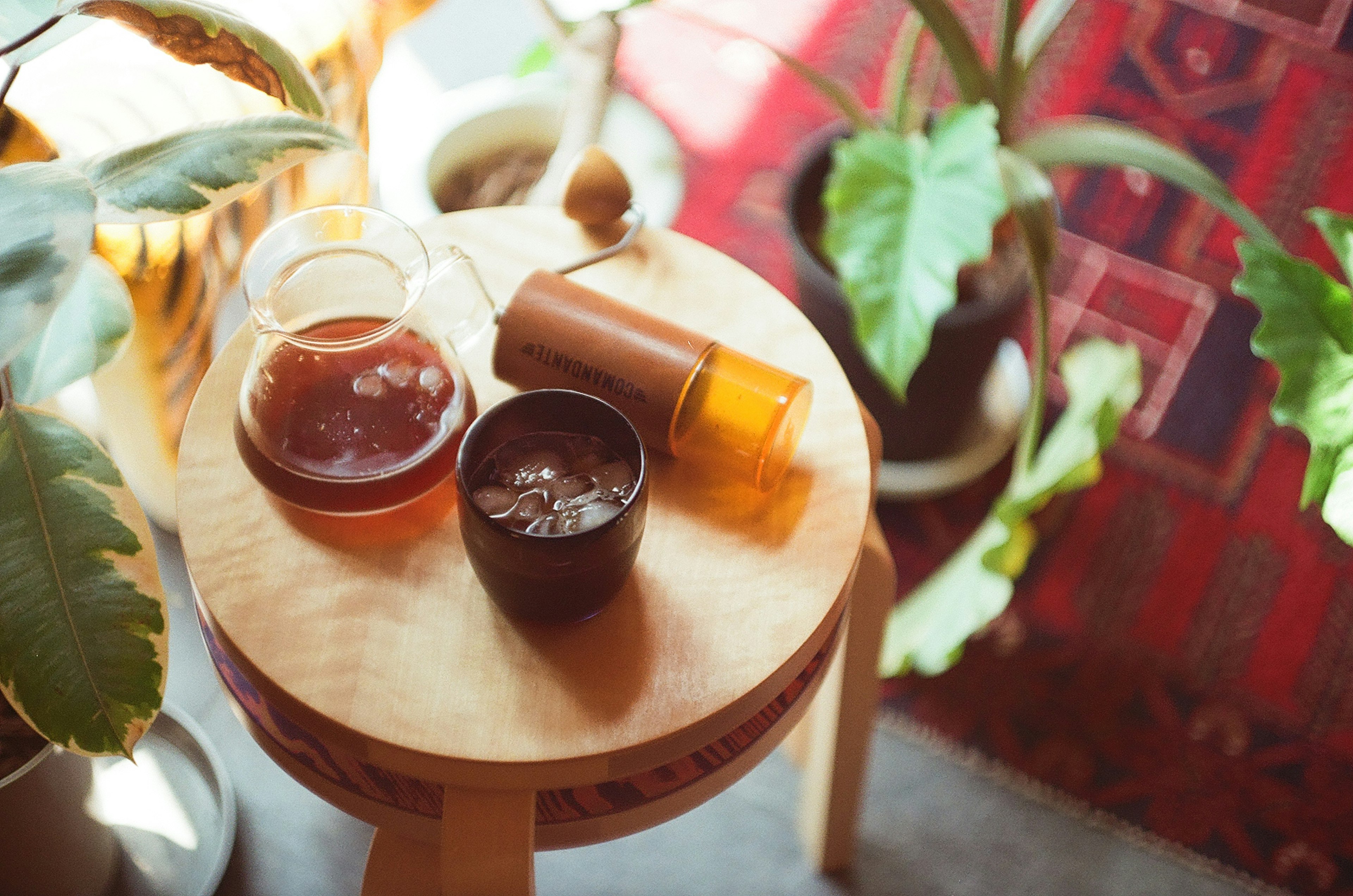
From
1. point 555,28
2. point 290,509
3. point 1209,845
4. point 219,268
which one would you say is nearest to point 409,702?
point 290,509

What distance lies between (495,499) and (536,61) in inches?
44.4

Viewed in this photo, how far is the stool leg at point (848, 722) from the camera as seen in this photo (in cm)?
91

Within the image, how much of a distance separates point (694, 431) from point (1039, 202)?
1.66 feet

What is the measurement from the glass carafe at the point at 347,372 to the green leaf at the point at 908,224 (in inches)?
12.4

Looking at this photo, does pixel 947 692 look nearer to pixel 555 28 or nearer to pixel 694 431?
pixel 694 431

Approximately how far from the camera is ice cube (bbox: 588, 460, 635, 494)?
26.5 inches

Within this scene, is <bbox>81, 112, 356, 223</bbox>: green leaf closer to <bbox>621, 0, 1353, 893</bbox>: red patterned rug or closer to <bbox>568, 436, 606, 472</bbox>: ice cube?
<bbox>568, 436, 606, 472</bbox>: ice cube

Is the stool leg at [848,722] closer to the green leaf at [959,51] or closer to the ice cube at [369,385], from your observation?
the ice cube at [369,385]

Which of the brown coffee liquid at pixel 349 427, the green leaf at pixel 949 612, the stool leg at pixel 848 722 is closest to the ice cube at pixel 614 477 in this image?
the brown coffee liquid at pixel 349 427

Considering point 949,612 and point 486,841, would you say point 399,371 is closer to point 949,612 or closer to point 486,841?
point 486,841

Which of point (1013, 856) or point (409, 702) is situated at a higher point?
point (409, 702)

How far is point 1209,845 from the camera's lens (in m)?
1.26

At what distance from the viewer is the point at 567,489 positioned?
2.21 feet

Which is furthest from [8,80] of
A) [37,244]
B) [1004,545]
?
[1004,545]
